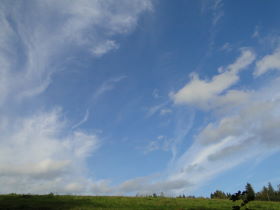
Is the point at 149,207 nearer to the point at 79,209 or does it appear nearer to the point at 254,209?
the point at 79,209

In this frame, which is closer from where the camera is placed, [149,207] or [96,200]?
[149,207]

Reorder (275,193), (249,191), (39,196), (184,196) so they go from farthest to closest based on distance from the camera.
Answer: (275,193)
(184,196)
(39,196)
(249,191)

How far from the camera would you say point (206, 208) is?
30.7m

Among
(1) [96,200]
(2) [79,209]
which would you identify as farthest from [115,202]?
(2) [79,209]

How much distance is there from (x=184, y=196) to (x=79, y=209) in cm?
1894

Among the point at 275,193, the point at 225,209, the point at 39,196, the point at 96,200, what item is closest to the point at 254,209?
the point at 225,209

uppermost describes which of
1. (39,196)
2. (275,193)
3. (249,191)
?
(275,193)

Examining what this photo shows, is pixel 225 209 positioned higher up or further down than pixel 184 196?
further down

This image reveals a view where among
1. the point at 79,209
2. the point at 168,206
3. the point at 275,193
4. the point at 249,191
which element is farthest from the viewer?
the point at 275,193

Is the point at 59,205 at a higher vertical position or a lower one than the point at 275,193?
lower

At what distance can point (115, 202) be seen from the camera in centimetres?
3162

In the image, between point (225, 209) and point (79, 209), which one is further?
point (225, 209)

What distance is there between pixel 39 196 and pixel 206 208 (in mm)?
17205

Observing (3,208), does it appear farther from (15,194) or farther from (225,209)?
(225,209)
